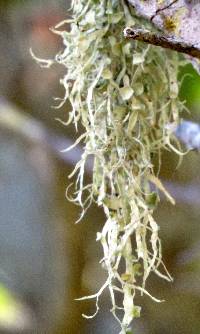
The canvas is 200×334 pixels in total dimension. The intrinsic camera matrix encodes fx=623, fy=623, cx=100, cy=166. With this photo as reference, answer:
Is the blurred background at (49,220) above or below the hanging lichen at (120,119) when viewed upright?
below

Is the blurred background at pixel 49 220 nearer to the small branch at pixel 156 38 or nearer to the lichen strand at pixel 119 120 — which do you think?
the lichen strand at pixel 119 120

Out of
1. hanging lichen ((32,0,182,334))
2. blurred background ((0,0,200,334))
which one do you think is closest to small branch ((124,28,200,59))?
hanging lichen ((32,0,182,334))

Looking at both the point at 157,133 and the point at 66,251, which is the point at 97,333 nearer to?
the point at 66,251

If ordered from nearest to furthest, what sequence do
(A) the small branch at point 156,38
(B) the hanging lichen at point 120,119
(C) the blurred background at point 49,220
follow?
1. (A) the small branch at point 156,38
2. (B) the hanging lichen at point 120,119
3. (C) the blurred background at point 49,220

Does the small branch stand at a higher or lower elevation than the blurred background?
higher

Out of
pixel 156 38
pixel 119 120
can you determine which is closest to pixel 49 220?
pixel 119 120

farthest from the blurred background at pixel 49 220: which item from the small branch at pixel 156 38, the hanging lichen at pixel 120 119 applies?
the small branch at pixel 156 38

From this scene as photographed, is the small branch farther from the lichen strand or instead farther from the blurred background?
the blurred background

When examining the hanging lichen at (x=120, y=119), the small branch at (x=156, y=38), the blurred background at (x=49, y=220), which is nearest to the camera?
the small branch at (x=156, y=38)

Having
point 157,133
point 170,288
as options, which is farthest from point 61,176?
point 157,133
